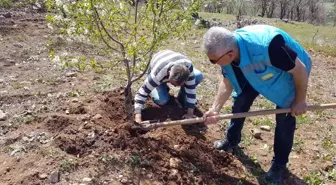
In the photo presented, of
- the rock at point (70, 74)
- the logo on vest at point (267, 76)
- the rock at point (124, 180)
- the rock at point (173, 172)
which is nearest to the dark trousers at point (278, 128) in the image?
the logo on vest at point (267, 76)

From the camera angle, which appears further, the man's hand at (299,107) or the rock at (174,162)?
the rock at (174,162)

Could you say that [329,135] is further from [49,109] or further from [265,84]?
[49,109]

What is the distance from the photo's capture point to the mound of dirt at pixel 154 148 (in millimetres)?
3750

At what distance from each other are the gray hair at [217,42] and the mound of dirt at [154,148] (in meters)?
1.38

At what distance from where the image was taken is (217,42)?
303cm

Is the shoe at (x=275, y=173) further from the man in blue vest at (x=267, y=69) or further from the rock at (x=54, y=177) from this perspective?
the rock at (x=54, y=177)

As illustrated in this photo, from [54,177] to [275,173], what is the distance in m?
2.30

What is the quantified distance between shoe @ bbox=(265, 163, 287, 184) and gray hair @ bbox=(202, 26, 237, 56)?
1.58 m

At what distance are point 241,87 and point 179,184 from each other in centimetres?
120

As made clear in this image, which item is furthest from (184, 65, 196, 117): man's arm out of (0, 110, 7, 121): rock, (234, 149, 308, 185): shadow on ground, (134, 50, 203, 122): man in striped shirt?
(0, 110, 7, 121): rock

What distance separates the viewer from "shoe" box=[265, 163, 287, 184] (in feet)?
12.8

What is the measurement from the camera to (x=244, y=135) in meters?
4.91

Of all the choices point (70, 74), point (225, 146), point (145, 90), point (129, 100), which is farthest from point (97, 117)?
point (70, 74)

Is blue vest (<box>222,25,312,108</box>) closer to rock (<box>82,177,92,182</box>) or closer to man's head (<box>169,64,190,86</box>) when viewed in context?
man's head (<box>169,64,190,86</box>)
